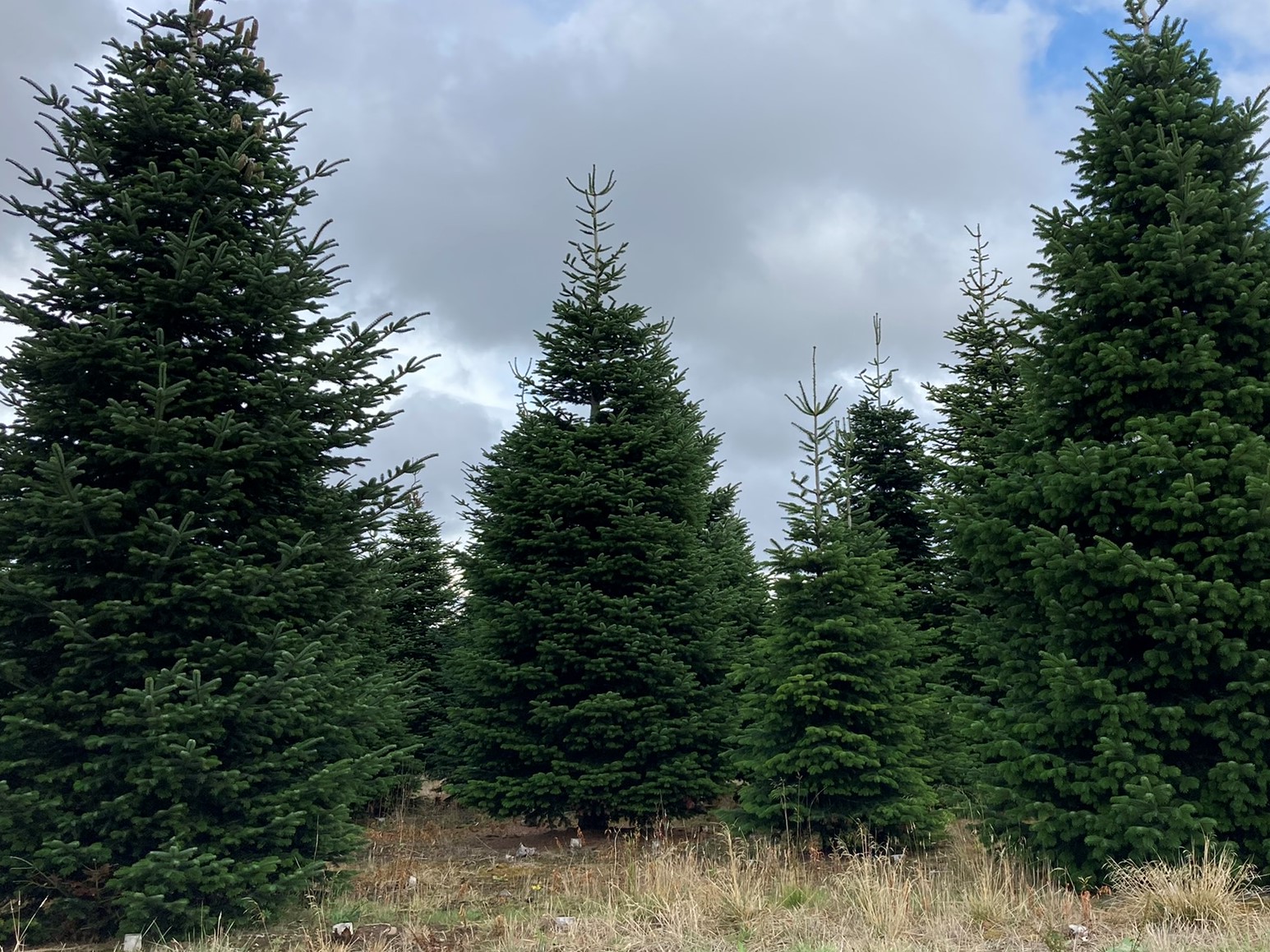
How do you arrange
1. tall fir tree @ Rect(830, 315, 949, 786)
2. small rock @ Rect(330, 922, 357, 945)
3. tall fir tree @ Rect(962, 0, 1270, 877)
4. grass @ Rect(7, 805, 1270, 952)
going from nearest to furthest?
grass @ Rect(7, 805, 1270, 952), small rock @ Rect(330, 922, 357, 945), tall fir tree @ Rect(962, 0, 1270, 877), tall fir tree @ Rect(830, 315, 949, 786)

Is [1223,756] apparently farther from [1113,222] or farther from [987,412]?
[987,412]

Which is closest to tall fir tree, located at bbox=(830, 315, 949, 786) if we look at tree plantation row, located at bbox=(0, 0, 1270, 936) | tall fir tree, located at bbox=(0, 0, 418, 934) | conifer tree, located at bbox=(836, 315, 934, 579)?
conifer tree, located at bbox=(836, 315, 934, 579)

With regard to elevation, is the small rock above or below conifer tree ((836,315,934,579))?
below

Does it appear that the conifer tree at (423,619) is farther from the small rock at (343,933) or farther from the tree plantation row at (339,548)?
the small rock at (343,933)

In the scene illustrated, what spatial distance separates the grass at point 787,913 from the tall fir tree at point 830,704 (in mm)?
1146

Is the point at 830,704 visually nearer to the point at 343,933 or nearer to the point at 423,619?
the point at 343,933

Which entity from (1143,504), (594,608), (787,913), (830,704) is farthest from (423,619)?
(1143,504)

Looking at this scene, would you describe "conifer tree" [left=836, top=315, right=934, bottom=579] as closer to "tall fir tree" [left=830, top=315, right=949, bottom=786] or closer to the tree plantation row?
"tall fir tree" [left=830, top=315, right=949, bottom=786]

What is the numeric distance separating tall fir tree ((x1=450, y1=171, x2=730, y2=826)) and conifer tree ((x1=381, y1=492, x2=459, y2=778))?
3.99 m

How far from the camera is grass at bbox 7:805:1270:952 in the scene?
5762mm

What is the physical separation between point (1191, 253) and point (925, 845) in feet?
23.1

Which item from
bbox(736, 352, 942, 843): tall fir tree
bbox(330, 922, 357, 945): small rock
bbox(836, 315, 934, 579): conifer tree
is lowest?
bbox(330, 922, 357, 945): small rock

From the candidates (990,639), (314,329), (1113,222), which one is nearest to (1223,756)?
(990,639)

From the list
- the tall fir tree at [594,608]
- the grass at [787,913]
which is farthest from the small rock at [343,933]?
the tall fir tree at [594,608]
